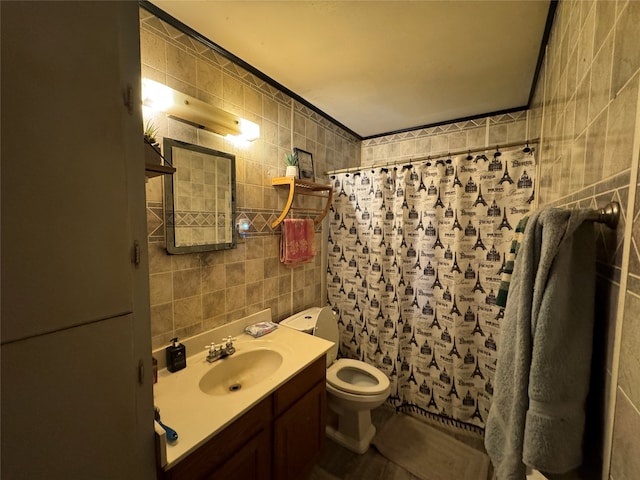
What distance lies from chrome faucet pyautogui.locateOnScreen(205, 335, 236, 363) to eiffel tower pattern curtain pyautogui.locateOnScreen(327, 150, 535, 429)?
1.13 metres

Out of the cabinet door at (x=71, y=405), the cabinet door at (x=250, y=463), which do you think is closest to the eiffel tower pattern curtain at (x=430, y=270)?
the cabinet door at (x=250, y=463)

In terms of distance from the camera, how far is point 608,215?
19.4 inches

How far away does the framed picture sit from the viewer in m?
1.99

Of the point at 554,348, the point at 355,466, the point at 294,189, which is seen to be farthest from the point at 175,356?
the point at 554,348

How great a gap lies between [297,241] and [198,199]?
742 mm

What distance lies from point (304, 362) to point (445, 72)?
1934 mm

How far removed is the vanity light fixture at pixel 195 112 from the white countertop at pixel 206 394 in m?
1.12

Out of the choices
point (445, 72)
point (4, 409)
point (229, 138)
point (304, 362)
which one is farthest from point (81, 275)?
point (445, 72)

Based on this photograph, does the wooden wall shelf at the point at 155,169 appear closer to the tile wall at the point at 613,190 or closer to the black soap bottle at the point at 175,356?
the black soap bottle at the point at 175,356

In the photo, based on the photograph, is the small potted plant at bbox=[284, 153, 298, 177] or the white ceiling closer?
the white ceiling

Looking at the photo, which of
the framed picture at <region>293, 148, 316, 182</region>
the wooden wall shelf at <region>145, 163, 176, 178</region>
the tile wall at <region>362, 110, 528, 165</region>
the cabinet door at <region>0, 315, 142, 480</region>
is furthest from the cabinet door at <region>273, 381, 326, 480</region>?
the tile wall at <region>362, 110, 528, 165</region>

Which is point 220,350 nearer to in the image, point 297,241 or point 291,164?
point 297,241

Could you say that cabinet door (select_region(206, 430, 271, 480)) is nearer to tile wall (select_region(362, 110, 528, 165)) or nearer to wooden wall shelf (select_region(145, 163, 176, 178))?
wooden wall shelf (select_region(145, 163, 176, 178))

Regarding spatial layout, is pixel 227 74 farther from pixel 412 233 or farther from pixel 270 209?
pixel 412 233
